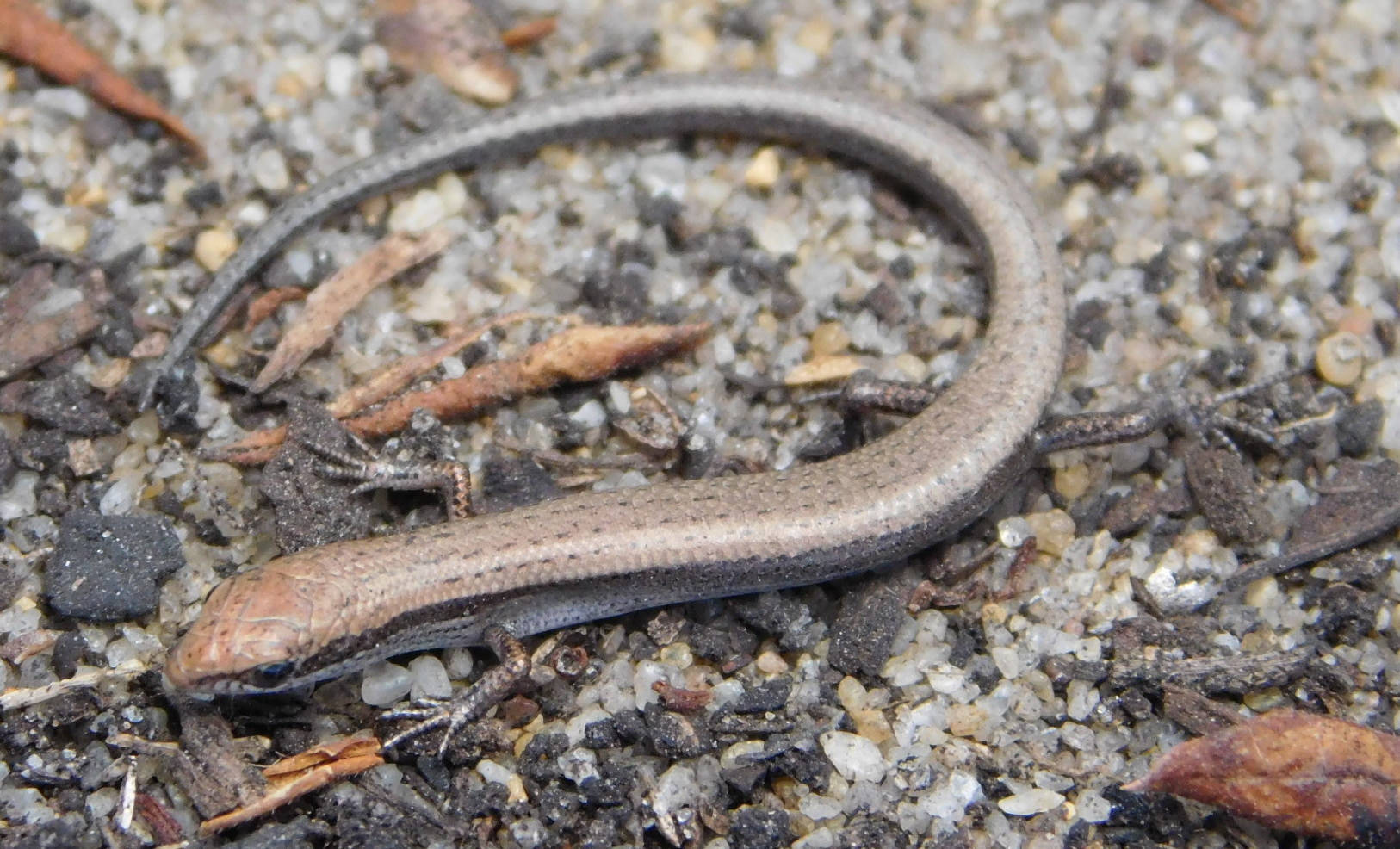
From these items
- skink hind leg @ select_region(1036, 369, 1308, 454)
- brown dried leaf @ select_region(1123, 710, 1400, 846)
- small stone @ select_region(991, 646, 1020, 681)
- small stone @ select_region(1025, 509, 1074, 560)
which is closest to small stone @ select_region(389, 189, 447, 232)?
skink hind leg @ select_region(1036, 369, 1308, 454)

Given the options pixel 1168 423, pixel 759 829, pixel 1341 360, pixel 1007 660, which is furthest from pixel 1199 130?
pixel 759 829

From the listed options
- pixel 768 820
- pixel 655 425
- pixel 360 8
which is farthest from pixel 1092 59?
pixel 768 820

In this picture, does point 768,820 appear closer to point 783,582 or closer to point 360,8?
point 783,582

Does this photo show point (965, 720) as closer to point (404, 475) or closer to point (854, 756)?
point (854, 756)

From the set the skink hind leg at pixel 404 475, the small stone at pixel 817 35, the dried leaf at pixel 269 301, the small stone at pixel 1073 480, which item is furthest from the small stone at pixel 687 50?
the small stone at pixel 1073 480

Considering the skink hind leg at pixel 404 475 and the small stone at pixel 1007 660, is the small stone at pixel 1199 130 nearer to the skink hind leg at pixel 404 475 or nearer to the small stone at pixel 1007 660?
the small stone at pixel 1007 660
